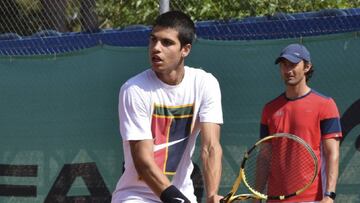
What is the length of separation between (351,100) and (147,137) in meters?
2.33

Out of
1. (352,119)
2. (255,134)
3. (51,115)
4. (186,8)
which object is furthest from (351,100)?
(51,115)

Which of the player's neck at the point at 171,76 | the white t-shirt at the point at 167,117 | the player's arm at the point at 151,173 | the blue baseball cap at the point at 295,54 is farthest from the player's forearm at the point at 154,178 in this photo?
the blue baseball cap at the point at 295,54

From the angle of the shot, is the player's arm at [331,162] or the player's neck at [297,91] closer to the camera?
the player's arm at [331,162]

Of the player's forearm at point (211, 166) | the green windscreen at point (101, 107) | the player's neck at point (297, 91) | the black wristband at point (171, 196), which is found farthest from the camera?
the green windscreen at point (101, 107)

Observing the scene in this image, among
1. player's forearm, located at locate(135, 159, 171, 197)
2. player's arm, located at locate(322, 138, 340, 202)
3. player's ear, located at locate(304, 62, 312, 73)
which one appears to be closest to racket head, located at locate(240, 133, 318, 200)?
player's arm, located at locate(322, 138, 340, 202)

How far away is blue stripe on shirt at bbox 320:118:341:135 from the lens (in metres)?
5.98

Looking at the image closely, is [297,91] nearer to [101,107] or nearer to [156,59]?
[156,59]

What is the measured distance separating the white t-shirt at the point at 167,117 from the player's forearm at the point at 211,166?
0.13 meters

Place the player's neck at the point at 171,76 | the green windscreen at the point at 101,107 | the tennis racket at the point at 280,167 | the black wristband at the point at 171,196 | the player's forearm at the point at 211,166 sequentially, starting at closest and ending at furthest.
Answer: the black wristband at the point at 171,196 < the player's forearm at the point at 211,166 < the player's neck at the point at 171,76 < the tennis racket at the point at 280,167 < the green windscreen at the point at 101,107

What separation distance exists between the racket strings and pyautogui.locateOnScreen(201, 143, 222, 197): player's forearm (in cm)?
122

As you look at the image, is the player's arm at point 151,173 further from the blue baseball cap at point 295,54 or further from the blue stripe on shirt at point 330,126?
the blue baseball cap at point 295,54

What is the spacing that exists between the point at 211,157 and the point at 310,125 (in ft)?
4.36

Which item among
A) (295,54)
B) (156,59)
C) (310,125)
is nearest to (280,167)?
(310,125)

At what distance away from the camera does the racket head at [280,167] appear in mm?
6008
